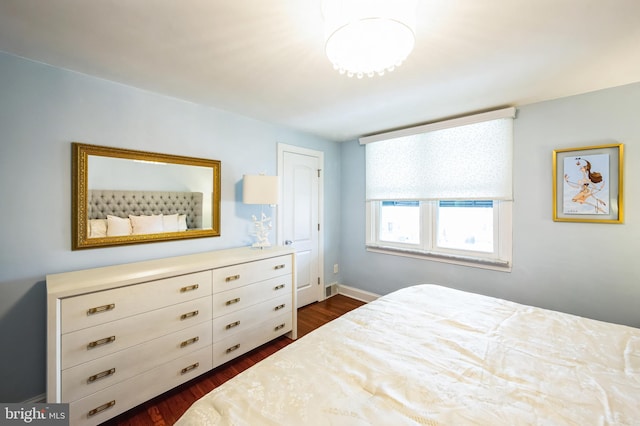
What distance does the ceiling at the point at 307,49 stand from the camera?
1220 millimetres

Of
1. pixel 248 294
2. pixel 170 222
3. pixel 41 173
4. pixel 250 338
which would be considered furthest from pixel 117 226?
pixel 250 338

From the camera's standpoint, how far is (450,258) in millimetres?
2826

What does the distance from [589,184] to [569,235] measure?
0.45 metres

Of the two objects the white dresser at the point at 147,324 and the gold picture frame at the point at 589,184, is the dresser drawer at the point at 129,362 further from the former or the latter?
the gold picture frame at the point at 589,184

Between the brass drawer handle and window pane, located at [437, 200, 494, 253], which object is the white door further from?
window pane, located at [437, 200, 494, 253]

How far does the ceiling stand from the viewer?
1.22 metres

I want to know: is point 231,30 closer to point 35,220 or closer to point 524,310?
point 35,220

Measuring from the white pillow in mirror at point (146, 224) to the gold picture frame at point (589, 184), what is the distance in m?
3.48

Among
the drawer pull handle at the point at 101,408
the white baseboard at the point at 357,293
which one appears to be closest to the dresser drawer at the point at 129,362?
the drawer pull handle at the point at 101,408

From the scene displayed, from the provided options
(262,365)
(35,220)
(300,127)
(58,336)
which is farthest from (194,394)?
(300,127)

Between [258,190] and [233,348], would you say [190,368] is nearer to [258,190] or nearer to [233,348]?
[233,348]

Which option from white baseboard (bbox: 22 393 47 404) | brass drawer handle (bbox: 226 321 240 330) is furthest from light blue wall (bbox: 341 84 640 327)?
white baseboard (bbox: 22 393 47 404)

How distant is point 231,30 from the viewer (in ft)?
4.47

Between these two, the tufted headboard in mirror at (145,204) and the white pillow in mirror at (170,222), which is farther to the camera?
the white pillow in mirror at (170,222)
